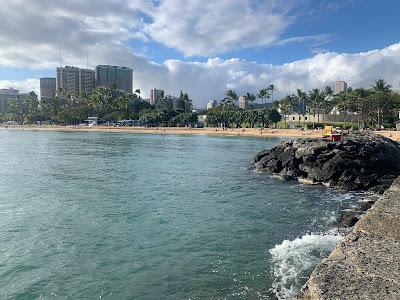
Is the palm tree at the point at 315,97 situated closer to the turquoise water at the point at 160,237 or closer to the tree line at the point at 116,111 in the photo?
the tree line at the point at 116,111

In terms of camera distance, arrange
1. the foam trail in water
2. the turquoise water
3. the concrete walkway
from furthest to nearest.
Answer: the turquoise water
the foam trail in water
the concrete walkway

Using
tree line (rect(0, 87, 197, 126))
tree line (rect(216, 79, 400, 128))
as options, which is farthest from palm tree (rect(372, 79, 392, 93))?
tree line (rect(0, 87, 197, 126))

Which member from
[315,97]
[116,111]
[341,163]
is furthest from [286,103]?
[341,163]

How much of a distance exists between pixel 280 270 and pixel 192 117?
140 m

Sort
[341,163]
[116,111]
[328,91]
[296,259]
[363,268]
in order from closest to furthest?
[363,268] → [296,259] → [341,163] → [328,91] → [116,111]

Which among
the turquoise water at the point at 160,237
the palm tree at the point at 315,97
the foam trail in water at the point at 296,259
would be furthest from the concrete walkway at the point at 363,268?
the palm tree at the point at 315,97

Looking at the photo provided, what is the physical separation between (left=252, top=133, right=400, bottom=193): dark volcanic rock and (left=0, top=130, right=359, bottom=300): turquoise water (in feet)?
9.44

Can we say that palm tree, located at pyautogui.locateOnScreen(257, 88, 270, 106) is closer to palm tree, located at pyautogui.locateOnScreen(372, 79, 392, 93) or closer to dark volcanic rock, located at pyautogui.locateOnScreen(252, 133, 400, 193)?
palm tree, located at pyautogui.locateOnScreen(372, 79, 392, 93)

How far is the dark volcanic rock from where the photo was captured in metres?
30.7

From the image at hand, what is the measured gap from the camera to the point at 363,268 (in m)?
9.07

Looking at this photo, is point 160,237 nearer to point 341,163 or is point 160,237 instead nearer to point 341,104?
point 341,163

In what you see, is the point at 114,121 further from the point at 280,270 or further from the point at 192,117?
the point at 280,270

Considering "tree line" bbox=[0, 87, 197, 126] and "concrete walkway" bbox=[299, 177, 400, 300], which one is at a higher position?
"tree line" bbox=[0, 87, 197, 126]

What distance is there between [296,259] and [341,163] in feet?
67.0
